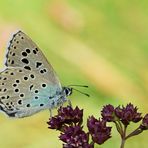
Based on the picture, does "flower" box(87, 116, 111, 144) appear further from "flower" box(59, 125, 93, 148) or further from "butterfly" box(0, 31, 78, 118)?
"butterfly" box(0, 31, 78, 118)

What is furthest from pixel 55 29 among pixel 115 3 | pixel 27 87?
pixel 27 87

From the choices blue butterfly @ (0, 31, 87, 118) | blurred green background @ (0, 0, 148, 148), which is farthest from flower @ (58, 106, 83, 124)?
blurred green background @ (0, 0, 148, 148)

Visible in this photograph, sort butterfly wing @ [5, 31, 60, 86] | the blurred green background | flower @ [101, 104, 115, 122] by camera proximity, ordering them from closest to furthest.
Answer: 1. flower @ [101, 104, 115, 122]
2. butterfly wing @ [5, 31, 60, 86]
3. the blurred green background

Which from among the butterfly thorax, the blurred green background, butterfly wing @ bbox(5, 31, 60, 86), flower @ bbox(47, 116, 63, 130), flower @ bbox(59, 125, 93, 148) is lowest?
flower @ bbox(59, 125, 93, 148)

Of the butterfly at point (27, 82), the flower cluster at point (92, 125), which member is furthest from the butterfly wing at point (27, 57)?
the flower cluster at point (92, 125)

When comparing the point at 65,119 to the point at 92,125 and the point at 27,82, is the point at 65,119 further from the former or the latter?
the point at 27,82

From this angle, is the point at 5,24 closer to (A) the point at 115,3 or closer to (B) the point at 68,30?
(B) the point at 68,30

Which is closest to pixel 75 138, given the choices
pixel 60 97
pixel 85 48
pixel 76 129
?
pixel 76 129

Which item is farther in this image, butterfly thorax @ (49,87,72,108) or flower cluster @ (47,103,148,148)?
butterfly thorax @ (49,87,72,108)
